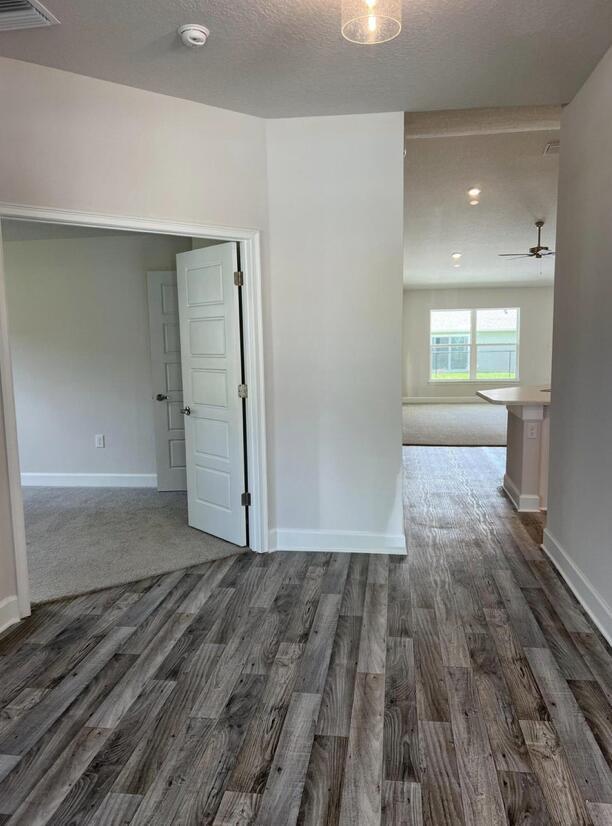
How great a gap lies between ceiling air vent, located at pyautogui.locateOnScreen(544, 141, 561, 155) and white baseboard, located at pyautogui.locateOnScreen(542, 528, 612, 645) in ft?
9.58

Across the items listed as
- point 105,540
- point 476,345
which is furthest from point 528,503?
point 476,345

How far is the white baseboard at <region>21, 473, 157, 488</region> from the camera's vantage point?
5.59 meters

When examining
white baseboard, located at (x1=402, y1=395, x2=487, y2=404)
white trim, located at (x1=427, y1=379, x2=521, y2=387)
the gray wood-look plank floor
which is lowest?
the gray wood-look plank floor

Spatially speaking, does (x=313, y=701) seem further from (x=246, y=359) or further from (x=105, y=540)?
(x=105, y=540)

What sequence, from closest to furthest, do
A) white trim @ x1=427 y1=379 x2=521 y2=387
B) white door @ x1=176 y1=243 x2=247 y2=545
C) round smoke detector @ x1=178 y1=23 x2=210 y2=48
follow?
round smoke detector @ x1=178 y1=23 x2=210 y2=48
white door @ x1=176 y1=243 x2=247 y2=545
white trim @ x1=427 y1=379 x2=521 y2=387

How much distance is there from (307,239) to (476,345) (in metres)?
7.43

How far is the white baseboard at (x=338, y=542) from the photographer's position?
366cm

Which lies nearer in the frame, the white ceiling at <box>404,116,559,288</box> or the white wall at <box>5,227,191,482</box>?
the white ceiling at <box>404,116,559,288</box>

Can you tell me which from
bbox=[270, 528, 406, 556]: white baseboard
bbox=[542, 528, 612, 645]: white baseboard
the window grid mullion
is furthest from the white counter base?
the window grid mullion

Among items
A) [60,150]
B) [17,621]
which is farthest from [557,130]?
[17,621]

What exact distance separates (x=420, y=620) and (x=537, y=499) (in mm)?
2188

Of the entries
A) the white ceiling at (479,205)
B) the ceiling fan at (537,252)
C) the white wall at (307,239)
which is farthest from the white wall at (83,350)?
the ceiling fan at (537,252)

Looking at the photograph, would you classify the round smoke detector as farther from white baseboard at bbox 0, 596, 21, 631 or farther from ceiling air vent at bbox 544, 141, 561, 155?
ceiling air vent at bbox 544, 141, 561, 155

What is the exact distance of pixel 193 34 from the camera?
2.40m
